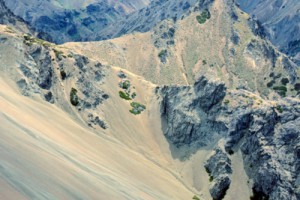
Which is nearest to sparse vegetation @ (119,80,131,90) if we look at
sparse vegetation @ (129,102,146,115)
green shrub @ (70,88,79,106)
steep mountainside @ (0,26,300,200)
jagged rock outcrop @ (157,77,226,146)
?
steep mountainside @ (0,26,300,200)

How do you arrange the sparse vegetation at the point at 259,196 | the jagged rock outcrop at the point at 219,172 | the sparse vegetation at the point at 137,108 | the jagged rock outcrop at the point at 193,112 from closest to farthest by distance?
the sparse vegetation at the point at 259,196 → the jagged rock outcrop at the point at 219,172 → the jagged rock outcrop at the point at 193,112 → the sparse vegetation at the point at 137,108

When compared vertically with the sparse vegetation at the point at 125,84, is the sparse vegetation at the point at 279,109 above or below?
below

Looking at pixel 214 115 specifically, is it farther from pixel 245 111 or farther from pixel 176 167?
pixel 176 167

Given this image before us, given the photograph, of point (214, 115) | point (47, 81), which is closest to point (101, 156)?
point (47, 81)

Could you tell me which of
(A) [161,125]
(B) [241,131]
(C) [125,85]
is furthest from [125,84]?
(B) [241,131]

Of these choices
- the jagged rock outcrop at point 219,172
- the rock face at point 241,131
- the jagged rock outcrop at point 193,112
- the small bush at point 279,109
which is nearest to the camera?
the rock face at point 241,131

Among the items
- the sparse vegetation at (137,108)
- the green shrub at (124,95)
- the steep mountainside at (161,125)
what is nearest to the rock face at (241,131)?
the steep mountainside at (161,125)

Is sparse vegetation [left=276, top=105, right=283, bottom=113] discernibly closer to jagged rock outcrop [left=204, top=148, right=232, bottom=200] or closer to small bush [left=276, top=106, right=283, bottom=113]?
small bush [left=276, top=106, right=283, bottom=113]

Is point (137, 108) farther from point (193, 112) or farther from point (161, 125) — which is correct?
point (193, 112)

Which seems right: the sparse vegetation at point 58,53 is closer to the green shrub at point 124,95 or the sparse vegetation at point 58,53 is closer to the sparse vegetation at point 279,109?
the green shrub at point 124,95
